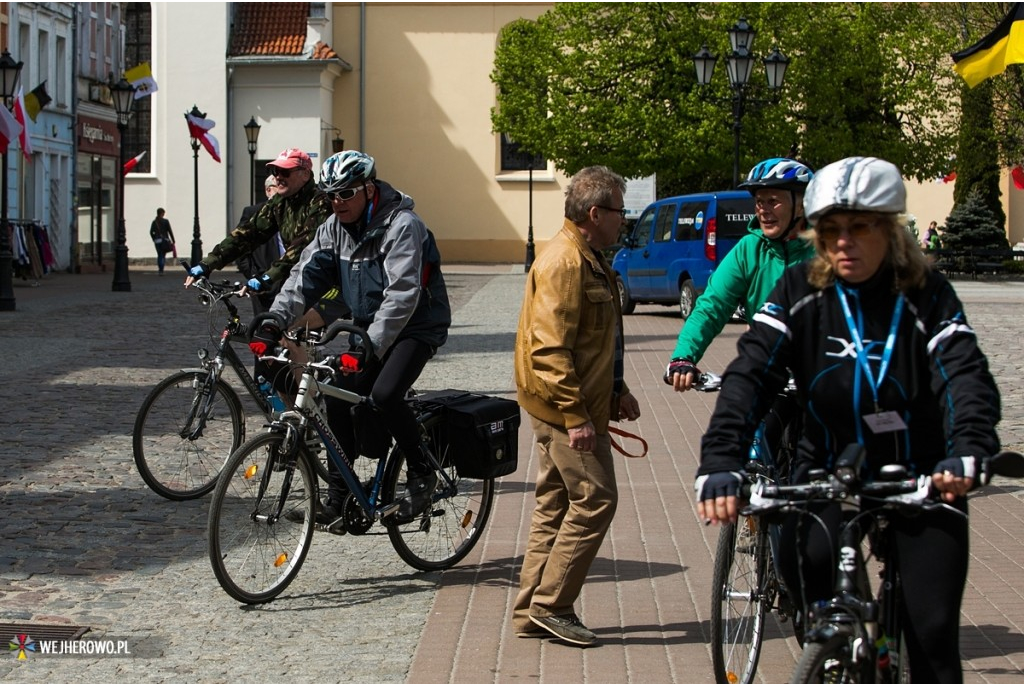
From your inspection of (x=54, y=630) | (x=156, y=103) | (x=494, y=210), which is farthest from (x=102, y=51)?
(x=54, y=630)

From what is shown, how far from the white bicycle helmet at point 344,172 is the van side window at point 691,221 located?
1649 cm

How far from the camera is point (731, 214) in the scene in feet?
73.9

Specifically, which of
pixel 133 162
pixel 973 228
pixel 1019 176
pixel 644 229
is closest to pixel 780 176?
pixel 644 229

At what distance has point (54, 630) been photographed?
230 inches

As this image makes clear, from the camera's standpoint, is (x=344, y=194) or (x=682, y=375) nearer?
(x=682, y=375)

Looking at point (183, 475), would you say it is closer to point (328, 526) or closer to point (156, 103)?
point (328, 526)

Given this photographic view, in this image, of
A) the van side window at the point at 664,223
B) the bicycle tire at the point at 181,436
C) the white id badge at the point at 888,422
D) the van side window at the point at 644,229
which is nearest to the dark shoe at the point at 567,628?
the white id badge at the point at 888,422

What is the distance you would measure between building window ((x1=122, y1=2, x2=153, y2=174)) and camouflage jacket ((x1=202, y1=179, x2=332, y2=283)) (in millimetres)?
45877

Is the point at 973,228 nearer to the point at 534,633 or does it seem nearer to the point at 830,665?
the point at 534,633

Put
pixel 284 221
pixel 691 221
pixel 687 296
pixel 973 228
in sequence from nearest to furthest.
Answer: pixel 284 221, pixel 691 221, pixel 687 296, pixel 973 228

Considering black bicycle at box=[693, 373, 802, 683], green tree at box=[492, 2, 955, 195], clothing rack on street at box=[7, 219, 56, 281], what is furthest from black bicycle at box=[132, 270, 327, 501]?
green tree at box=[492, 2, 955, 195]

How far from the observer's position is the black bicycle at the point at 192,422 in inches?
336

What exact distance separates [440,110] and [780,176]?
50.8 m

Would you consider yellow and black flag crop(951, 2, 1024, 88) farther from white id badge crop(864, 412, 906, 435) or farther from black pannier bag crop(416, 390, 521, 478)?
white id badge crop(864, 412, 906, 435)
